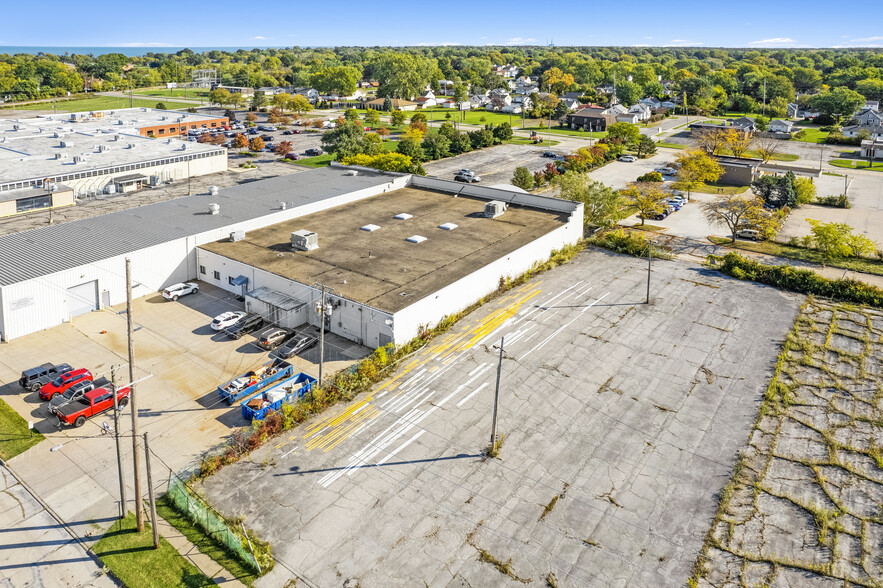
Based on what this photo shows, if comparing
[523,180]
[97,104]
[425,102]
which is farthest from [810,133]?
[97,104]

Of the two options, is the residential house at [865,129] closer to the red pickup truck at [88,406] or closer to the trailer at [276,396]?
the trailer at [276,396]

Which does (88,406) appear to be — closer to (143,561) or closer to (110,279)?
(143,561)

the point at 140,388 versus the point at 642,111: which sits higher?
the point at 642,111

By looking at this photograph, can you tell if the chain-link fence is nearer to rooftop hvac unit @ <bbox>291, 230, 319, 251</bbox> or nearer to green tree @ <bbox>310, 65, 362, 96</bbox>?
rooftop hvac unit @ <bbox>291, 230, 319, 251</bbox>

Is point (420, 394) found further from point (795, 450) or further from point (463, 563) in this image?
point (795, 450)

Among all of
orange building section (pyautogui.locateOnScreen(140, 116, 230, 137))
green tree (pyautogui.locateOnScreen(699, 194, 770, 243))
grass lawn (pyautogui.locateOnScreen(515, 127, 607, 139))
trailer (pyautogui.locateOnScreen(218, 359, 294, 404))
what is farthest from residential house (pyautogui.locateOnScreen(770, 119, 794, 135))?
trailer (pyautogui.locateOnScreen(218, 359, 294, 404))

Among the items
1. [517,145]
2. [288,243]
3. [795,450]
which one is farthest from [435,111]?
[795,450]
